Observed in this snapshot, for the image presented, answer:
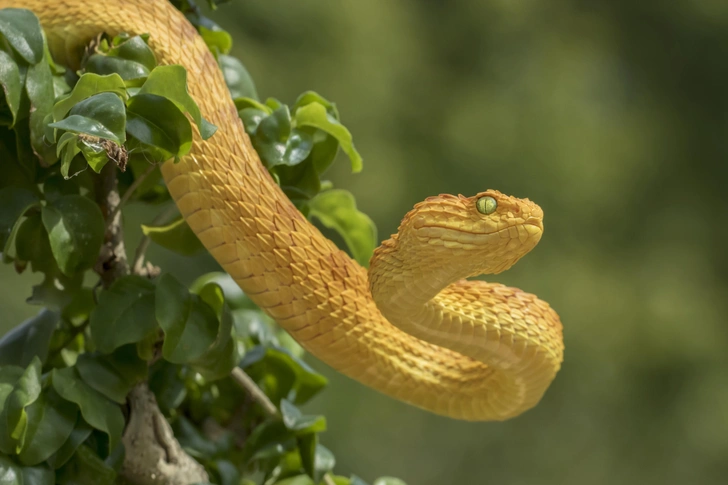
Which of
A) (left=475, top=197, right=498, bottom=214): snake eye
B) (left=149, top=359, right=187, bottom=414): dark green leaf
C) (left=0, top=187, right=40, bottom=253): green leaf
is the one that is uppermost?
(left=475, top=197, right=498, bottom=214): snake eye

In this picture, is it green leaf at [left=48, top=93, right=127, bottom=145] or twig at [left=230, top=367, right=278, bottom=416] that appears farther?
twig at [left=230, top=367, right=278, bottom=416]

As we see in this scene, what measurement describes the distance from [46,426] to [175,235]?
0.81ft

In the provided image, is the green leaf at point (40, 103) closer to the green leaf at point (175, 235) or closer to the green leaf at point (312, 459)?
the green leaf at point (175, 235)

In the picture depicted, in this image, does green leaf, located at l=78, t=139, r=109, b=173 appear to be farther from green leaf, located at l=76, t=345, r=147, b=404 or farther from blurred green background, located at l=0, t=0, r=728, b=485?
blurred green background, located at l=0, t=0, r=728, b=485

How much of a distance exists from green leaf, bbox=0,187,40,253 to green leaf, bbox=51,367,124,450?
0.44ft

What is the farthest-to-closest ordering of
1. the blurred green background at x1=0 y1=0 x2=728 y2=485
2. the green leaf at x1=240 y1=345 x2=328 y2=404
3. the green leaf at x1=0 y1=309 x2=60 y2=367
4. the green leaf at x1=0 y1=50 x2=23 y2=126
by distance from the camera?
the blurred green background at x1=0 y1=0 x2=728 y2=485
the green leaf at x1=240 y1=345 x2=328 y2=404
the green leaf at x1=0 y1=309 x2=60 y2=367
the green leaf at x1=0 y1=50 x2=23 y2=126

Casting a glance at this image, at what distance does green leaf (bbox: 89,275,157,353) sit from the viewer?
2.54ft

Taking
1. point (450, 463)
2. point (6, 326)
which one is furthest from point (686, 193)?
point (6, 326)

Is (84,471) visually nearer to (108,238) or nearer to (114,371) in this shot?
(114,371)

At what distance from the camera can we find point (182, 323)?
77 cm

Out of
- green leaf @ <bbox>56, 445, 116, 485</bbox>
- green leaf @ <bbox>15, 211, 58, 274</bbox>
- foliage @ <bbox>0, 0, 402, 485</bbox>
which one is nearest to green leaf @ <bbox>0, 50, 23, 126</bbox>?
foliage @ <bbox>0, 0, 402, 485</bbox>

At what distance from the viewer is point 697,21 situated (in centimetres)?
306

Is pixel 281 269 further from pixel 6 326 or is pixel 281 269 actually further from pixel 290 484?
pixel 6 326

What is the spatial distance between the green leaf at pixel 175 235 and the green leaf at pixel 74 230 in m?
0.10
